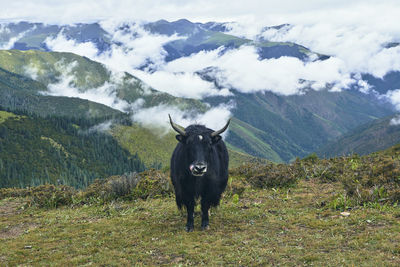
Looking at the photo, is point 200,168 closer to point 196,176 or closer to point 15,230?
point 196,176

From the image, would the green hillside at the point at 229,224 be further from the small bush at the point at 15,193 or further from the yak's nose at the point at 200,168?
the yak's nose at the point at 200,168

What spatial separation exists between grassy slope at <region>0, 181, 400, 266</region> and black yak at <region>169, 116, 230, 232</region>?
0.96 meters

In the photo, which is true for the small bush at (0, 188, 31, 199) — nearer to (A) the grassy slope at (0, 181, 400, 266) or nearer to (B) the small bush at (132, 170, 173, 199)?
(A) the grassy slope at (0, 181, 400, 266)

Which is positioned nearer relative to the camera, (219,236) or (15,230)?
(219,236)

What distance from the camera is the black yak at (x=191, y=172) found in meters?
10.5

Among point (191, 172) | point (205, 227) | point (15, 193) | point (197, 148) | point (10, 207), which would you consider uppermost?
point (197, 148)

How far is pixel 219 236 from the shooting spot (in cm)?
1023

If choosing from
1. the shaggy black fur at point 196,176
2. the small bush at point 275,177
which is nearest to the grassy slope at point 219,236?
the shaggy black fur at point 196,176

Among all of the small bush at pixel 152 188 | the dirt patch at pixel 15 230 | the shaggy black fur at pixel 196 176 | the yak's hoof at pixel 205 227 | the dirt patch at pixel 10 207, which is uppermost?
the shaggy black fur at pixel 196 176

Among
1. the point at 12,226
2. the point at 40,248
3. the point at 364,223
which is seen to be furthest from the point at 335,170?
Answer: the point at 12,226

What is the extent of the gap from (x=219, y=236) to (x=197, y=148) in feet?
9.83

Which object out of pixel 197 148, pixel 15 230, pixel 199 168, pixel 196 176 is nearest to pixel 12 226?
pixel 15 230

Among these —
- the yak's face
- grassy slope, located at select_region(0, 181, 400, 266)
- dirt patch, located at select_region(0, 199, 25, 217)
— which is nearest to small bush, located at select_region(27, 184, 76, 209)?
dirt patch, located at select_region(0, 199, 25, 217)

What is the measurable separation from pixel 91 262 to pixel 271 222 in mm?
6228
